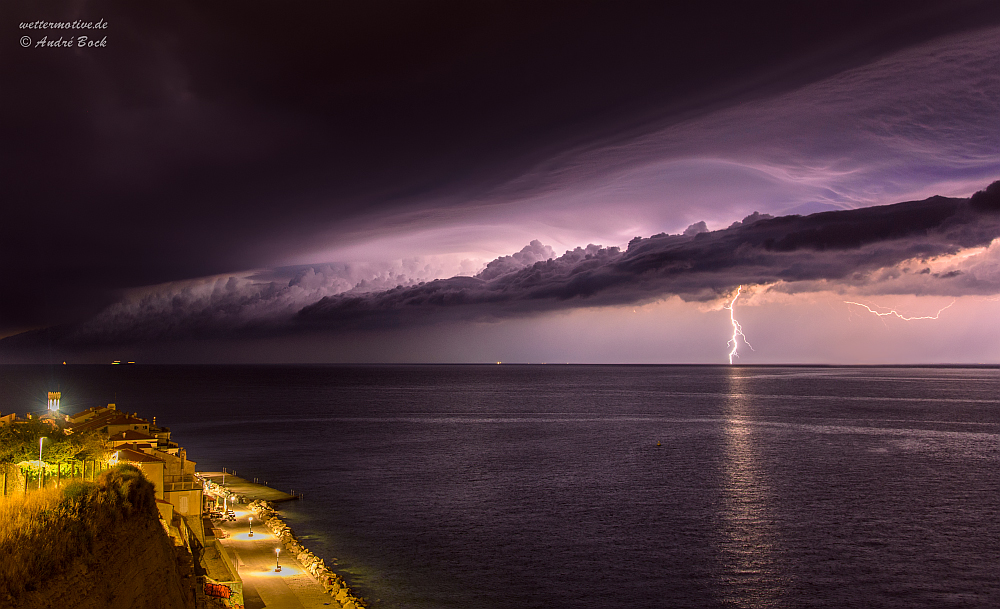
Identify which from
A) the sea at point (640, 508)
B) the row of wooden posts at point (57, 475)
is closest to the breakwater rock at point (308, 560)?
the sea at point (640, 508)

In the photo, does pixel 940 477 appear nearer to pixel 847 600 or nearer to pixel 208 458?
pixel 847 600

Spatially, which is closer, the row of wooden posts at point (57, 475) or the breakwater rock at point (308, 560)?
the row of wooden posts at point (57, 475)

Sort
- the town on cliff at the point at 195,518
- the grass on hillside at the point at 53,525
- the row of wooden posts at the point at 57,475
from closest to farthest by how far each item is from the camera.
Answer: the grass on hillside at the point at 53,525 → the row of wooden posts at the point at 57,475 → the town on cliff at the point at 195,518

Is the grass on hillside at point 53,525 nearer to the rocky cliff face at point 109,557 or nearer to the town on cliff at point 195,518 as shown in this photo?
the rocky cliff face at point 109,557

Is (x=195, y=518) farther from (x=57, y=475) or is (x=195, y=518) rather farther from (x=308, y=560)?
(x=57, y=475)

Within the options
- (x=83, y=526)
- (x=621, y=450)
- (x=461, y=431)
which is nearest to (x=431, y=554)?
(x=83, y=526)

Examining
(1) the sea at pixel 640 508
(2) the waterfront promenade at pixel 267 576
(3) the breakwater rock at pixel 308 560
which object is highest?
(2) the waterfront promenade at pixel 267 576
